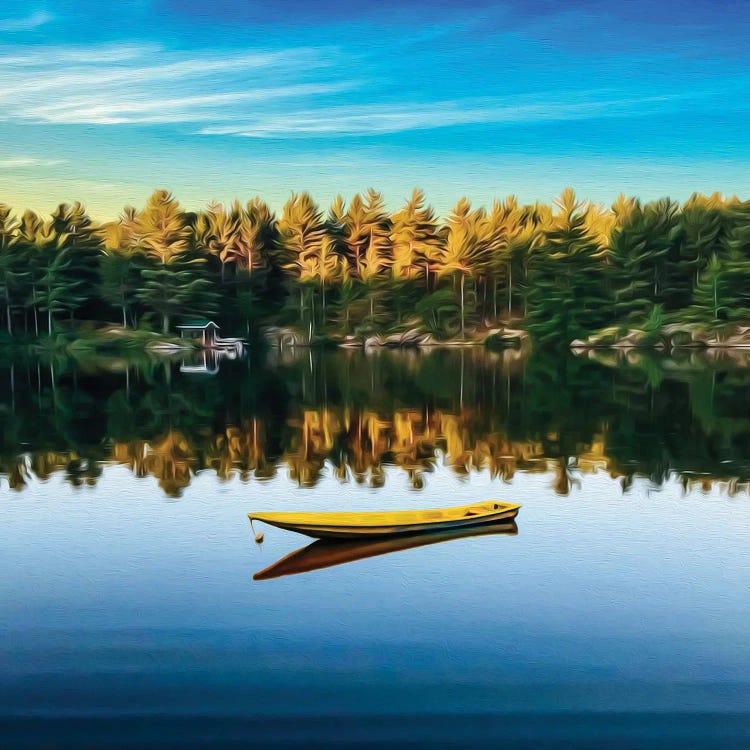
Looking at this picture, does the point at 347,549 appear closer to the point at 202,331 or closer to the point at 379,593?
the point at 379,593

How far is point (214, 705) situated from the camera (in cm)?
784

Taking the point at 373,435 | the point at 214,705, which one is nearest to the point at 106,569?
the point at 214,705

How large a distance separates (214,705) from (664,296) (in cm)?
6290

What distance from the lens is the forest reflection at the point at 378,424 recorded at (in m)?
18.3

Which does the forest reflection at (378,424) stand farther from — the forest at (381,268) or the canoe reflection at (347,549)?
the forest at (381,268)

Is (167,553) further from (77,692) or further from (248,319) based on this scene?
(248,319)

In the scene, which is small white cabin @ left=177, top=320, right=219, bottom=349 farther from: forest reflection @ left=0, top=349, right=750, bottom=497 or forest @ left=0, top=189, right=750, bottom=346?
forest reflection @ left=0, top=349, right=750, bottom=497

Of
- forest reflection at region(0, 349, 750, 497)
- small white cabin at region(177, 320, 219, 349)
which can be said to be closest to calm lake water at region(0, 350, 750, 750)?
forest reflection at region(0, 349, 750, 497)

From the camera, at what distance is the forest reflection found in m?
18.3

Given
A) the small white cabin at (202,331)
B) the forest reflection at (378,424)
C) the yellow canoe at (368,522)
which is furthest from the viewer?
the small white cabin at (202,331)

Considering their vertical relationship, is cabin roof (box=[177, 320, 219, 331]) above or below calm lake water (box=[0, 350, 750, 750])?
below

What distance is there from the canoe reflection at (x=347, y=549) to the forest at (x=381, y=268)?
172ft

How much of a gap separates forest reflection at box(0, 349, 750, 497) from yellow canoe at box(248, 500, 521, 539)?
3.76m

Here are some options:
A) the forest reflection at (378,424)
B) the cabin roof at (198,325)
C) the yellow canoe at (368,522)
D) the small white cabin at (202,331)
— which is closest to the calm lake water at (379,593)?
the forest reflection at (378,424)
